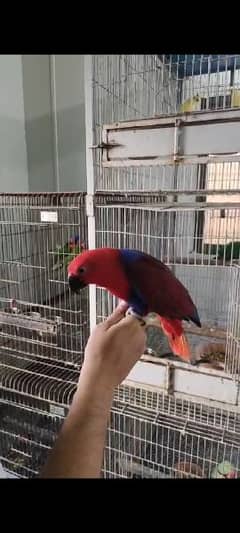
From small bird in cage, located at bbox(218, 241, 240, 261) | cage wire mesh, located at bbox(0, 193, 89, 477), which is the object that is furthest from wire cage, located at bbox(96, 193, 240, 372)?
cage wire mesh, located at bbox(0, 193, 89, 477)

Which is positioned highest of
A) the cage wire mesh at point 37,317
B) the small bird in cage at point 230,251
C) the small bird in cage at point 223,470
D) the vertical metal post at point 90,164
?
the vertical metal post at point 90,164

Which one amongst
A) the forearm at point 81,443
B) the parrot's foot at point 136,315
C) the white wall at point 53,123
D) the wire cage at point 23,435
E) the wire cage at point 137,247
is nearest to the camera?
the forearm at point 81,443

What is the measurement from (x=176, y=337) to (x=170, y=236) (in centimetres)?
32

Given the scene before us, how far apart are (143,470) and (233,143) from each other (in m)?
0.95

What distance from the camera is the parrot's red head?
1.97 feet

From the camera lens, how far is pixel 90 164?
33.5 inches

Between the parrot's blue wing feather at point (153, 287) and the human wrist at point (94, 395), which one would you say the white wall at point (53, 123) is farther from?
the human wrist at point (94, 395)

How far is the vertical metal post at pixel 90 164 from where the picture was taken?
0.80 metres

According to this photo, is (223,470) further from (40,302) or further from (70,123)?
(70,123)

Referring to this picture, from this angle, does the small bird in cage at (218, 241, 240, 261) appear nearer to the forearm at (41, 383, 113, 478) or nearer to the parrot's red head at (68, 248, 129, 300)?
the parrot's red head at (68, 248, 129, 300)

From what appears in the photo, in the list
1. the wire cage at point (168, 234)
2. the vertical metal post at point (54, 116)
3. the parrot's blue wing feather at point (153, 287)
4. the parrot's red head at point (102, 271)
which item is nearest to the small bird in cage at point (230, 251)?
the wire cage at point (168, 234)

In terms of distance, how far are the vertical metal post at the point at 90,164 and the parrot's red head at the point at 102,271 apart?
0.91 feet

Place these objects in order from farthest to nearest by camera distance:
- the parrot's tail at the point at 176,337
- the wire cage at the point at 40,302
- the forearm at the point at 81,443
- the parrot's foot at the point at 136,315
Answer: the wire cage at the point at 40,302
the parrot's tail at the point at 176,337
the parrot's foot at the point at 136,315
the forearm at the point at 81,443
